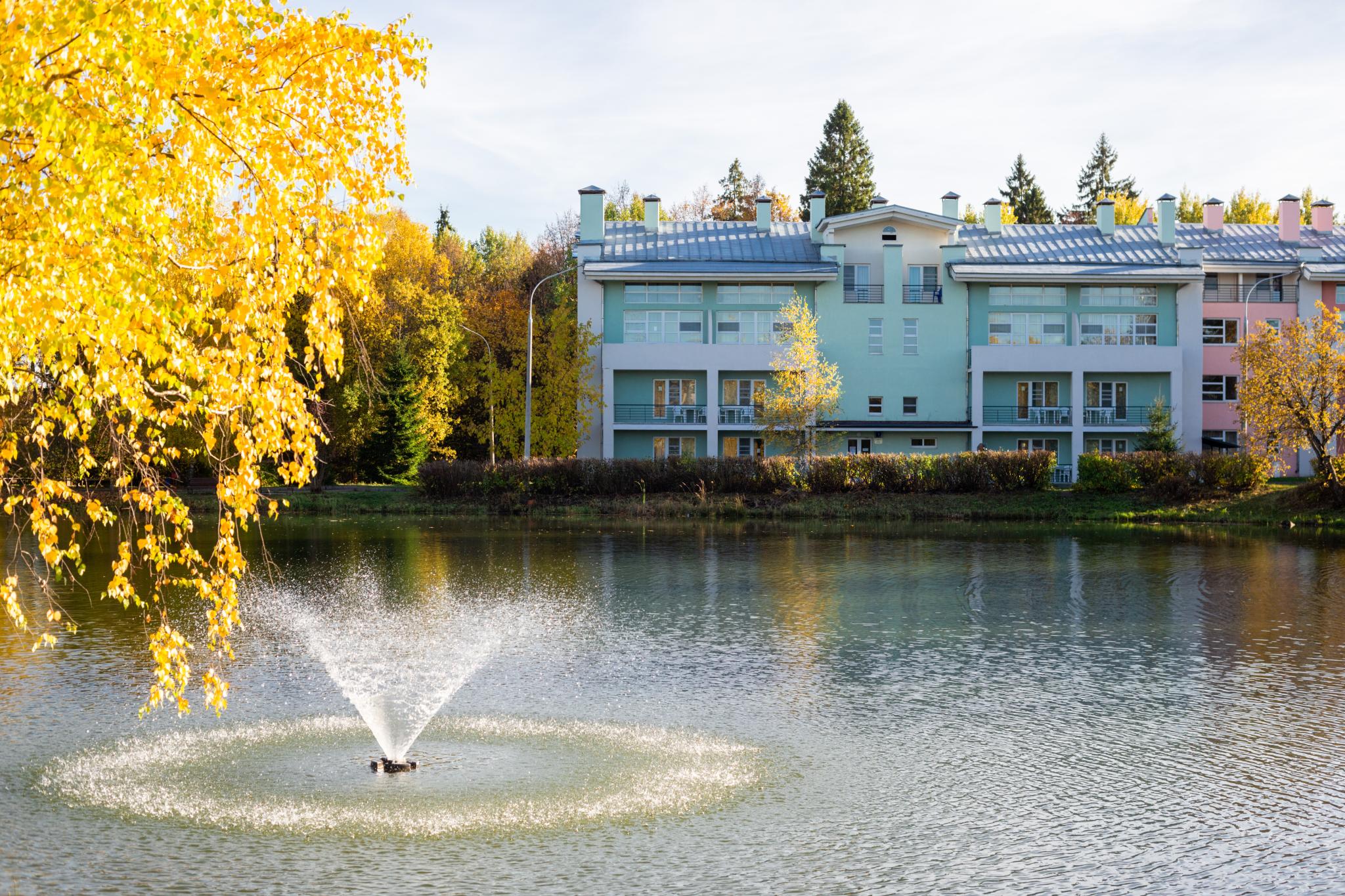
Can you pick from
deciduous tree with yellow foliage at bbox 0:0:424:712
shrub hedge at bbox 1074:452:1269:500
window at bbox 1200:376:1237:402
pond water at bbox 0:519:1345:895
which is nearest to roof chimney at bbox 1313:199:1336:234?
window at bbox 1200:376:1237:402

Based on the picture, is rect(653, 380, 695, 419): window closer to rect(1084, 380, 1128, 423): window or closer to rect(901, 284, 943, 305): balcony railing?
rect(901, 284, 943, 305): balcony railing

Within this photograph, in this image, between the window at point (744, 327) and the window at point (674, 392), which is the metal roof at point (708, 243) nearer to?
the window at point (744, 327)

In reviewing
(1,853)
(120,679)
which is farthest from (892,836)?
(120,679)

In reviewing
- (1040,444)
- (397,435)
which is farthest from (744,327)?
(397,435)

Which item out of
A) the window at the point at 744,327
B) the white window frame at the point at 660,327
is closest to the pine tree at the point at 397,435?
the white window frame at the point at 660,327

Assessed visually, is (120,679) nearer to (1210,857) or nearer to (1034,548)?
(1210,857)

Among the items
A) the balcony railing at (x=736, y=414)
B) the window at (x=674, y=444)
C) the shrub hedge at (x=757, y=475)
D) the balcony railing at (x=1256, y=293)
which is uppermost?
the balcony railing at (x=1256, y=293)

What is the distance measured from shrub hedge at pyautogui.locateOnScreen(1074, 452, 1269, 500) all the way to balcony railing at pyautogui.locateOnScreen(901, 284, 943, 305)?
1646 centimetres

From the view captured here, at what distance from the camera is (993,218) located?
72.6 meters

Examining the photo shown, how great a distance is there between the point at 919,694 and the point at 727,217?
87.8 m

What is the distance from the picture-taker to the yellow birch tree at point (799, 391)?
60219 millimetres

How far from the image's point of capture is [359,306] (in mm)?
7234

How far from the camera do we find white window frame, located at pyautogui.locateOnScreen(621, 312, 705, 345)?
219 feet

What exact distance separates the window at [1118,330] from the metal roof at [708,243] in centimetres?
1315
